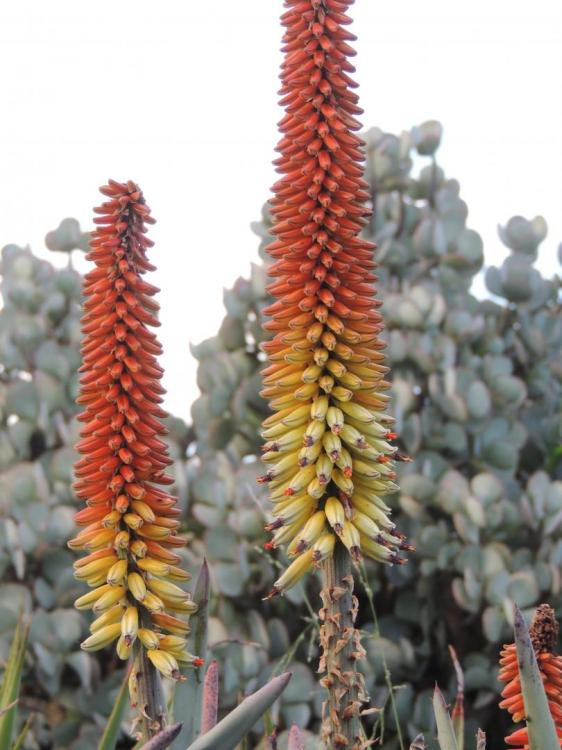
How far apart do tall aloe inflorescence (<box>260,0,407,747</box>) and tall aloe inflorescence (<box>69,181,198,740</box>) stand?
1.01ft

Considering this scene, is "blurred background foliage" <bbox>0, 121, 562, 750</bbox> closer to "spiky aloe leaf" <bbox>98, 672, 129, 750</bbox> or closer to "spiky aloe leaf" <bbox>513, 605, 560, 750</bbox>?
"spiky aloe leaf" <bbox>98, 672, 129, 750</bbox>

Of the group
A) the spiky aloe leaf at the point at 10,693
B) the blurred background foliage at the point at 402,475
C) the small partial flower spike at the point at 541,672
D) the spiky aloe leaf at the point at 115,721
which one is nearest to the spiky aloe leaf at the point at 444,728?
the small partial flower spike at the point at 541,672

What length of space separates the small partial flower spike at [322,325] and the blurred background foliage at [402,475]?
3.19m

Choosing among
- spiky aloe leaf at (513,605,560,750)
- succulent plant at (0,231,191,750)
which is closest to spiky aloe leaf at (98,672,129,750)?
spiky aloe leaf at (513,605,560,750)

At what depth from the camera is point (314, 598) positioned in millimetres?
6078

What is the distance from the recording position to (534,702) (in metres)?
2.01

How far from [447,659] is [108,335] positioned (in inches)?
177

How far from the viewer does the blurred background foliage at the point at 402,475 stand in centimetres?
590

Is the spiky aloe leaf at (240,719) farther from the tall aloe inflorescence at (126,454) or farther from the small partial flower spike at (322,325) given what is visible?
the small partial flower spike at (322,325)

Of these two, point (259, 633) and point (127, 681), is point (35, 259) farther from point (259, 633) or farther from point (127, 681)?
point (127, 681)

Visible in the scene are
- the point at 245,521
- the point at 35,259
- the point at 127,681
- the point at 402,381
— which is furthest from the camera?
the point at 35,259

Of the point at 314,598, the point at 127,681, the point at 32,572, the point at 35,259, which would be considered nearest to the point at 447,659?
the point at 314,598

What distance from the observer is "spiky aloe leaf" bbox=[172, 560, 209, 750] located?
7.93 feet

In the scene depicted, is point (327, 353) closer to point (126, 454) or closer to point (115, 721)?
point (126, 454)
